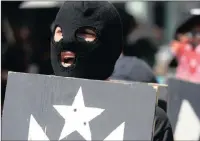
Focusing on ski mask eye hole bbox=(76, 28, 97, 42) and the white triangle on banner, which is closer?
the white triangle on banner

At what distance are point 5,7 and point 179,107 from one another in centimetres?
401

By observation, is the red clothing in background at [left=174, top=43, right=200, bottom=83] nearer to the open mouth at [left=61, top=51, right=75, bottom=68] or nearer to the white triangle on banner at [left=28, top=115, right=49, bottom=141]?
the open mouth at [left=61, top=51, right=75, bottom=68]

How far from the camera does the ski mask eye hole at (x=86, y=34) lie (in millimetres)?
3221

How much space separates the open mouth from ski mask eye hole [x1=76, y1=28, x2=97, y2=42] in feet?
0.27

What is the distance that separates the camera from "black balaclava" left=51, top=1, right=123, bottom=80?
3184 millimetres

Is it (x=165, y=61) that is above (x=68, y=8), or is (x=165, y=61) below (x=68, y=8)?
below

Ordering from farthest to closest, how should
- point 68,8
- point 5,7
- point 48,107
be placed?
point 5,7 → point 68,8 → point 48,107

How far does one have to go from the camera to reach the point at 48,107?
9.87ft

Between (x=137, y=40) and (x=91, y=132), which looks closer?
(x=91, y=132)

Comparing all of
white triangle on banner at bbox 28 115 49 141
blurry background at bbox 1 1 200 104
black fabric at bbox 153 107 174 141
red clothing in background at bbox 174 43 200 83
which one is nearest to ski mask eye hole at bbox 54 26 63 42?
white triangle on banner at bbox 28 115 49 141

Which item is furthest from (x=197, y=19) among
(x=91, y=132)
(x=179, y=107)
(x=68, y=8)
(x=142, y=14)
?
(x=142, y=14)

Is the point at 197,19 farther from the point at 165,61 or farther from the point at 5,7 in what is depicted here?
the point at 165,61

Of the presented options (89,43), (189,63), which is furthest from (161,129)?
(189,63)

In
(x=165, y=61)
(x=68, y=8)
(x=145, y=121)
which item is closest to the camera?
(x=145, y=121)
